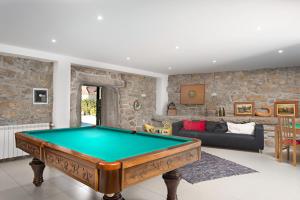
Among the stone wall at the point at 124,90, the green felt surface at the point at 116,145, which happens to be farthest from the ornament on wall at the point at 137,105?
the green felt surface at the point at 116,145

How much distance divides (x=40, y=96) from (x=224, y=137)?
5.19m

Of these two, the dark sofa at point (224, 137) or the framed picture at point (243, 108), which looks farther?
the framed picture at point (243, 108)

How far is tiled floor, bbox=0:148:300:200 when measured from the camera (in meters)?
2.72

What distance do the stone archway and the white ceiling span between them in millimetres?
908

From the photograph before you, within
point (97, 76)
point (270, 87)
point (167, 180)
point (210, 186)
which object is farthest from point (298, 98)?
point (97, 76)

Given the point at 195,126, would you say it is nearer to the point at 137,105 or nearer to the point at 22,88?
the point at 137,105

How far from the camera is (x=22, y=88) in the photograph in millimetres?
4750

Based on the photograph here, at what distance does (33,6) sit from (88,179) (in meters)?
2.42

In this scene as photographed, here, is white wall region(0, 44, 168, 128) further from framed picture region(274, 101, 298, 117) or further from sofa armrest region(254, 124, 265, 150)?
framed picture region(274, 101, 298, 117)

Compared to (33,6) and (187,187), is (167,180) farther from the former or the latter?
(33,6)

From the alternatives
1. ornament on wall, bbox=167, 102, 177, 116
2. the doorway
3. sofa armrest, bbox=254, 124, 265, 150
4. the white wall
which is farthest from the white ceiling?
the doorway

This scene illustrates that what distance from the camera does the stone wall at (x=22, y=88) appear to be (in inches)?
177

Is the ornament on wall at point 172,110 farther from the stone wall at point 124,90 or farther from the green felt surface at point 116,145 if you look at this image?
the green felt surface at point 116,145

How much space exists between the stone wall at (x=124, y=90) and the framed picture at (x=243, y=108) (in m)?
3.35
